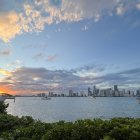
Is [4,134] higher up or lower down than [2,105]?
lower down

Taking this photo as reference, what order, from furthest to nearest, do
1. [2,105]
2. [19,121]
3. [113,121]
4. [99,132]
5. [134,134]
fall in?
[2,105], [19,121], [113,121], [99,132], [134,134]

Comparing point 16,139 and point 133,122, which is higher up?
point 133,122

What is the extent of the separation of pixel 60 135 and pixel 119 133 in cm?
237

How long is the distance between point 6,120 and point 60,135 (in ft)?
22.5

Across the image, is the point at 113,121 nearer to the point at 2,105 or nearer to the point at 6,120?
the point at 6,120

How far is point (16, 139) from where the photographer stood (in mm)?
13648

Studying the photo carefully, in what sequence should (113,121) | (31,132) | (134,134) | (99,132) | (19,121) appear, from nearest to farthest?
1. (134,134)
2. (99,132)
3. (113,121)
4. (31,132)
5. (19,121)

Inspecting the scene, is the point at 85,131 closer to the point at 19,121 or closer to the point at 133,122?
the point at 133,122

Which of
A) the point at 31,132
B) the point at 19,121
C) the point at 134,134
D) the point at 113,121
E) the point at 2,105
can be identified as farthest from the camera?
the point at 2,105

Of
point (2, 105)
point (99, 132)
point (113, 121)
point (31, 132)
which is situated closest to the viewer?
point (99, 132)

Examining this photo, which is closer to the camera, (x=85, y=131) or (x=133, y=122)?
(x=85, y=131)

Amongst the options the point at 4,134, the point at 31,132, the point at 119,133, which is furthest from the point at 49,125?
the point at 119,133

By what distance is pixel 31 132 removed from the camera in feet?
44.5

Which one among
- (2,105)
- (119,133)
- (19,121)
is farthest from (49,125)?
(2,105)
